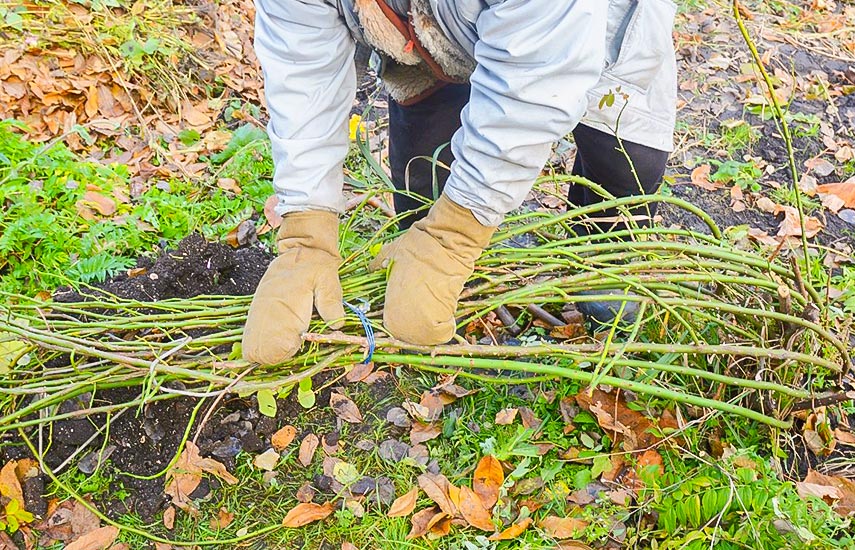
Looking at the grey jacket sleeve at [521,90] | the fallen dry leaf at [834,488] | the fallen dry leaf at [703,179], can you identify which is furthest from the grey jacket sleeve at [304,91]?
the fallen dry leaf at [703,179]

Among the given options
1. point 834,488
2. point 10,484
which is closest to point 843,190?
point 834,488

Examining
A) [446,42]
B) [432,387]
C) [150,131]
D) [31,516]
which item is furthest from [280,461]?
[150,131]

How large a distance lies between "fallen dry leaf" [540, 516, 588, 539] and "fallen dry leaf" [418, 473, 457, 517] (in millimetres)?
244

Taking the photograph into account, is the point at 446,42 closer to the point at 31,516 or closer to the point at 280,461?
the point at 280,461

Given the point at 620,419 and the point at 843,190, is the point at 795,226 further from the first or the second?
the point at 620,419

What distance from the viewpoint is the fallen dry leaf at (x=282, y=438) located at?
81.4 inches

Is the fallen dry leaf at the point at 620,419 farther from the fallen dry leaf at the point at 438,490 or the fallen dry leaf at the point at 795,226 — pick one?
the fallen dry leaf at the point at 795,226

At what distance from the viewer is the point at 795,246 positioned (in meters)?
2.78

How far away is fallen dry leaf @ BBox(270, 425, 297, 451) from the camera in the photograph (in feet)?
6.78

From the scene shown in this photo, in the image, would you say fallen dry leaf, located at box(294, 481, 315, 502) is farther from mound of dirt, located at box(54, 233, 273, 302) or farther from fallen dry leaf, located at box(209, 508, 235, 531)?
mound of dirt, located at box(54, 233, 273, 302)

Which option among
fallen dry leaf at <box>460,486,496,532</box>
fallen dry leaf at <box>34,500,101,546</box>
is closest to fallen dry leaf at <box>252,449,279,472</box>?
fallen dry leaf at <box>34,500,101,546</box>

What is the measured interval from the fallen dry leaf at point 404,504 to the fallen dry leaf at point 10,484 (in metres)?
1.01

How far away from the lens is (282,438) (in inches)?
81.6

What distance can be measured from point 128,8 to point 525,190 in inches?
113
